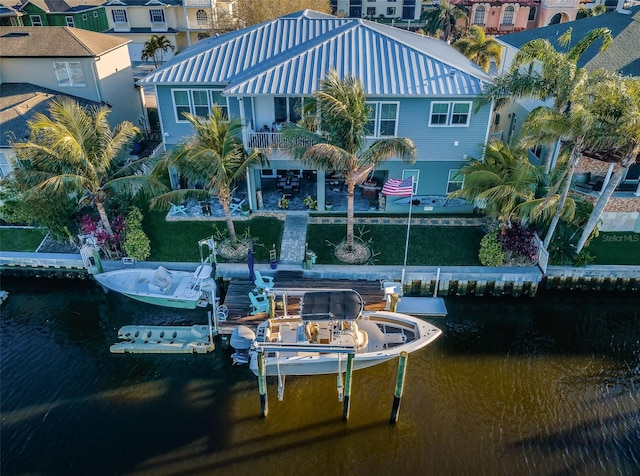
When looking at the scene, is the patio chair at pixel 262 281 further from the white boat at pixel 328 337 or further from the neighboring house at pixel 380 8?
the neighboring house at pixel 380 8

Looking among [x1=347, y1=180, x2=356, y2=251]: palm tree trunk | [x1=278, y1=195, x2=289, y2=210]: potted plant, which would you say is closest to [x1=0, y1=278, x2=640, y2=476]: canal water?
[x1=347, y1=180, x2=356, y2=251]: palm tree trunk

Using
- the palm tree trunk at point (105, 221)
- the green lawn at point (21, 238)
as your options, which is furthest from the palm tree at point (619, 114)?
the green lawn at point (21, 238)

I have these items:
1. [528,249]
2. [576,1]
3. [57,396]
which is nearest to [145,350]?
[57,396]

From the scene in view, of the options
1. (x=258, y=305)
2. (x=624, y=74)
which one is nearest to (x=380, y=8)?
(x=624, y=74)

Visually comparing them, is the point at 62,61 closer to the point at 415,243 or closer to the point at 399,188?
the point at 399,188

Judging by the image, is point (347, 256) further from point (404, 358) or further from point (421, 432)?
point (421, 432)

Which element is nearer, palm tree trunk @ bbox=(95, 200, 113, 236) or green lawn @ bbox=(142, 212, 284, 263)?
palm tree trunk @ bbox=(95, 200, 113, 236)

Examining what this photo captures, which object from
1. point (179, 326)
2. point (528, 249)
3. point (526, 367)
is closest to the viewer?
point (526, 367)

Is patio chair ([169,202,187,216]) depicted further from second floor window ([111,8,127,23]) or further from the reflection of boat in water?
second floor window ([111,8,127,23])
